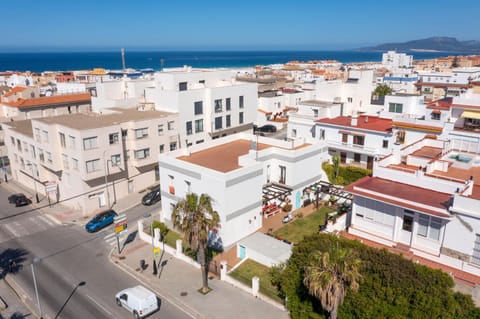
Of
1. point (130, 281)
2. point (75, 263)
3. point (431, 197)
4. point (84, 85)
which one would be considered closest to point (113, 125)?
point (75, 263)

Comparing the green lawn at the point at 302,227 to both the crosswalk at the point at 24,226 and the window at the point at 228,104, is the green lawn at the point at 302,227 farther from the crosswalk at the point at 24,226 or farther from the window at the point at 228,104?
the window at the point at 228,104

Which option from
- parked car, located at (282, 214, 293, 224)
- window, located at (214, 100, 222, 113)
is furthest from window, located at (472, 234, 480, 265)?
window, located at (214, 100, 222, 113)

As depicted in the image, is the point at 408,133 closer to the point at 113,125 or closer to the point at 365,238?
the point at 365,238

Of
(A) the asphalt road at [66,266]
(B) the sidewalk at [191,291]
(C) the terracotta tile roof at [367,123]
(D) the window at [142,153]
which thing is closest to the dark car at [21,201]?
(A) the asphalt road at [66,266]

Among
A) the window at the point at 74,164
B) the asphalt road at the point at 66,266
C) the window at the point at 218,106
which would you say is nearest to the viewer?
the asphalt road at the point at 66,266

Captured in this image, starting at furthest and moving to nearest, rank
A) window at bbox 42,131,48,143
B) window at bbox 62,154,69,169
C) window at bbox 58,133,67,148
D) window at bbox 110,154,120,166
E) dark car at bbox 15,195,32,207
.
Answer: dark car at bbox 15,195,32,207
window at bbox 42,131,48,143
window at bbox 110,154,120,166
window at bbox 62,154,69,169
window at bbox 58,133,67,148

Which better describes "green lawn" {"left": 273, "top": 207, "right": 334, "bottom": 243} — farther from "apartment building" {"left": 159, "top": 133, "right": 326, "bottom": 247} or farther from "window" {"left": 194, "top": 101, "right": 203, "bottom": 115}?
"window" {"left": 194, "top": 101, "right": 203, "bottom": 115}
